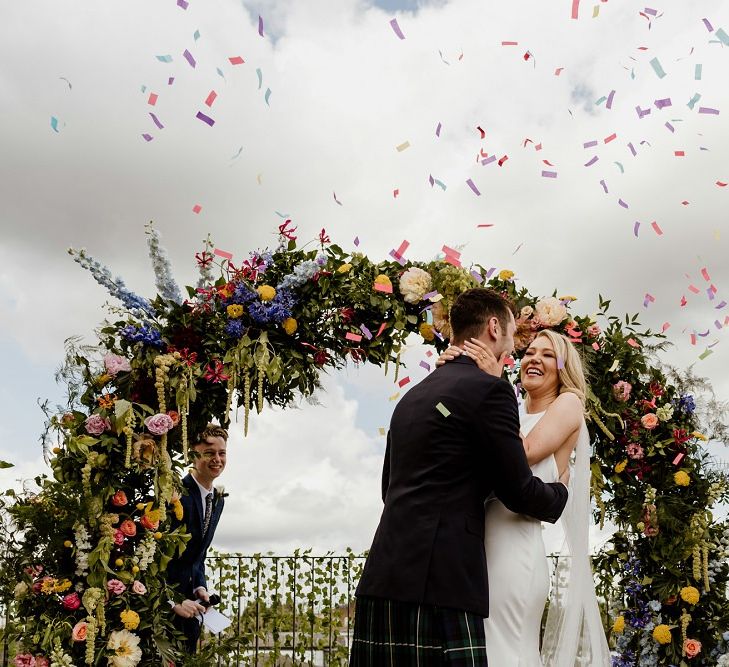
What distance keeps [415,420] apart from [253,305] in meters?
2.71

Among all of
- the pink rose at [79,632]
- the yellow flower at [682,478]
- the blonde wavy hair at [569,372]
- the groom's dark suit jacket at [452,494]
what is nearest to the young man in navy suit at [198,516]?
the pink rose at [79,632]

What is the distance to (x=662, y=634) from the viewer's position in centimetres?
592

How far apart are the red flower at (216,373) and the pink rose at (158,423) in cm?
38

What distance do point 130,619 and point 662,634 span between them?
3.79 meters

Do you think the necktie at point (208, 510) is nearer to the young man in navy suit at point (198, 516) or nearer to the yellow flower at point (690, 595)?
the young man in navy suit at point (198, 516)

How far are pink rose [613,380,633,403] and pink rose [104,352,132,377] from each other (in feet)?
11.9

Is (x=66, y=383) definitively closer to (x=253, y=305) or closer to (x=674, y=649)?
(x=253, y=305)

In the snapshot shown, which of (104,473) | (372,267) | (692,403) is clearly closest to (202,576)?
(104,473)

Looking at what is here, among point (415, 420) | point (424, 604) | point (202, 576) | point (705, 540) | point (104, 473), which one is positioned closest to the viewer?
point (424, 604)

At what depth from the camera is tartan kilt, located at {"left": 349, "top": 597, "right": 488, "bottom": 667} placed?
9.24 ft

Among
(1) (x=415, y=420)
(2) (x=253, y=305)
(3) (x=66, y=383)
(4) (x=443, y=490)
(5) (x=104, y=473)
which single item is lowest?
(4) (x=443, y=490)

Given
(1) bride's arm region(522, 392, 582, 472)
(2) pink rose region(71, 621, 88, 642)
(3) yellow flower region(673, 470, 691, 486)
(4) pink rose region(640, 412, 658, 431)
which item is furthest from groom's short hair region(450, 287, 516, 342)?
(3) yellow flower region(673, 470, 691, 486)

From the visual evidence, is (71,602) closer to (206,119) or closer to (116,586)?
(116,586)

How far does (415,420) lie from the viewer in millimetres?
3049
